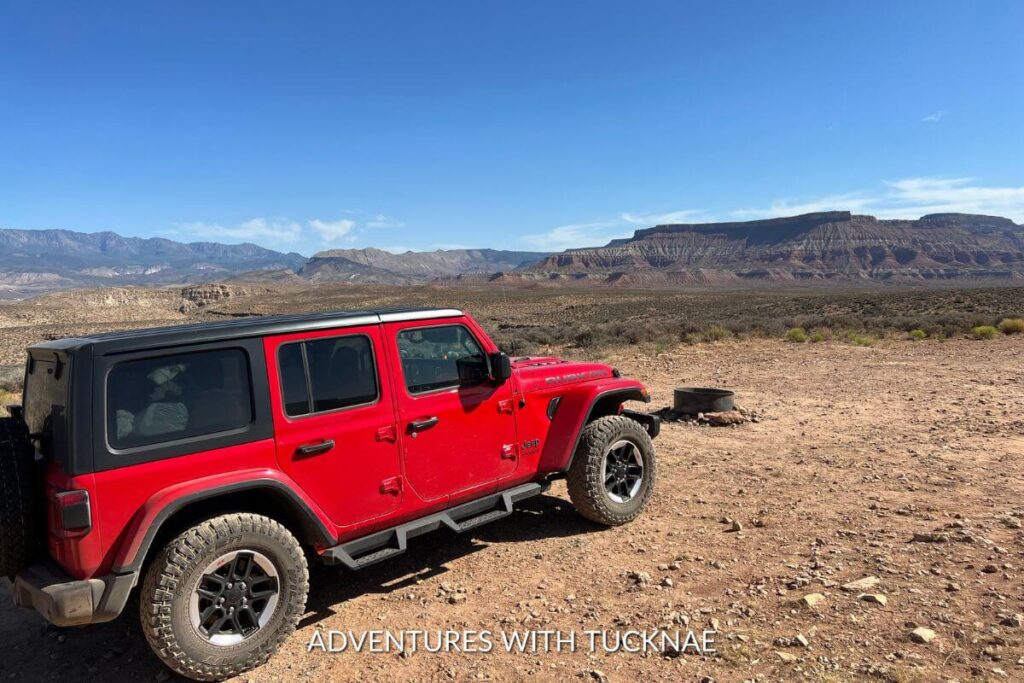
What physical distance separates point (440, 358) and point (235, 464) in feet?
4.95

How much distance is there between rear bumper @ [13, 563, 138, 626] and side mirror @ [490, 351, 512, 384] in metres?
2.40

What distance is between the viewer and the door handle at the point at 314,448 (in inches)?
141

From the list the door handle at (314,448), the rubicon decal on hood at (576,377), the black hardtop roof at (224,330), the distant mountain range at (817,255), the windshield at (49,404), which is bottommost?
the door handle at (314,448)

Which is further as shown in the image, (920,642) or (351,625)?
(351,625)

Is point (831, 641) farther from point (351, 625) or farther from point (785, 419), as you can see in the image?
point (785, 419)

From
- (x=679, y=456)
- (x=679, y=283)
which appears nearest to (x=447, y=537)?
(x=679, y=456)

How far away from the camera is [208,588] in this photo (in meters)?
3.31

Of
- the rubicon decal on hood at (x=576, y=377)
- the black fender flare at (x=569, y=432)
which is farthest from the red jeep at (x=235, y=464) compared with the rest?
the rubicon decal on hood at (x=576, y=377)

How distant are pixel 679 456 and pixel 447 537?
3.22m

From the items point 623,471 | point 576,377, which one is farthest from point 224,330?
point 623,471

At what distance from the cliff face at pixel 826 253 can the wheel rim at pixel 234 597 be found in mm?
150361

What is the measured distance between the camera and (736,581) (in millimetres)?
4129

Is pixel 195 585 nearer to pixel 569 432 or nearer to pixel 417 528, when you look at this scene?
pixel 417 528

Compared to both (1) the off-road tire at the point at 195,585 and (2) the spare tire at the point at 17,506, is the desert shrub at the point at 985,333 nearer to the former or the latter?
(1) the off-road tire at the point at 195,585
